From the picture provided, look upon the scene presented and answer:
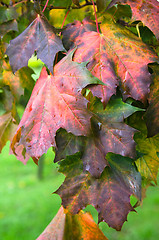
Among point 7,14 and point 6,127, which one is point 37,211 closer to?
point 6,127

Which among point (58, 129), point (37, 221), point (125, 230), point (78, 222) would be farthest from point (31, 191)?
point (58, 129)

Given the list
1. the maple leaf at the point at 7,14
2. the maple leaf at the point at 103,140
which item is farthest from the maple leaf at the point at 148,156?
the maple leaf at the point at 7,14

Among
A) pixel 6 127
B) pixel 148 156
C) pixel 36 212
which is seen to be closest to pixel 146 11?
pixel 148 156

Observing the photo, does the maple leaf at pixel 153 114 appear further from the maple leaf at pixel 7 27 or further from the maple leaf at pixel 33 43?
the maple leaf at pixel 7 27

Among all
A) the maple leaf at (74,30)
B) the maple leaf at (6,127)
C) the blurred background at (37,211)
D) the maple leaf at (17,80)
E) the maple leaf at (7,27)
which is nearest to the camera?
the maple leaf at (74,30)

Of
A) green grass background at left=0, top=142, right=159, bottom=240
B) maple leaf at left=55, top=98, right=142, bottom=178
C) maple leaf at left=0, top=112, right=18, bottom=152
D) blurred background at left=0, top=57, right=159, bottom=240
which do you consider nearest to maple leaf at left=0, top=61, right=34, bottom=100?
maple leaf at left=0, top=112, right=18, bottom=152

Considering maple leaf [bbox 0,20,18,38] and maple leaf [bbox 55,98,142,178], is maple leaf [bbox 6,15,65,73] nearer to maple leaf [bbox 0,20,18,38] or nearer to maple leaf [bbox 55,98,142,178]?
maple leaf [bbox 0,20,18,38]

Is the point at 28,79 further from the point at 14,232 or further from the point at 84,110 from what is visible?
the point at 14,232
